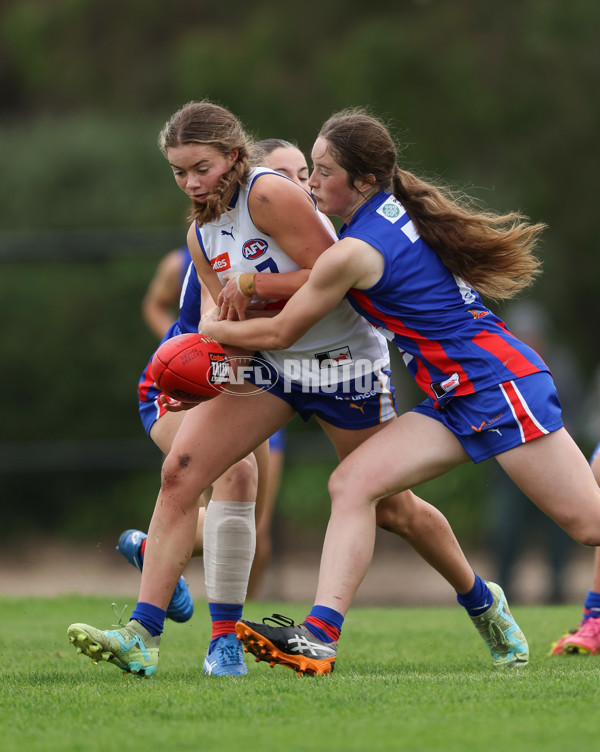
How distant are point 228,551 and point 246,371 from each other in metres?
0.69

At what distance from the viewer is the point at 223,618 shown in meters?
4.22

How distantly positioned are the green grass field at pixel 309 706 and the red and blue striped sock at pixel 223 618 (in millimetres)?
178

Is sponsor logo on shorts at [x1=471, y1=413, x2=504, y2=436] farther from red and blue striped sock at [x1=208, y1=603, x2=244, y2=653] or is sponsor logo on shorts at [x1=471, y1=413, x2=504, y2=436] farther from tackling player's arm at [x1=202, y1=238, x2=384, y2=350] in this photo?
red and blue striped sock at [x1=208, y1=603, x2=244, y2=653]

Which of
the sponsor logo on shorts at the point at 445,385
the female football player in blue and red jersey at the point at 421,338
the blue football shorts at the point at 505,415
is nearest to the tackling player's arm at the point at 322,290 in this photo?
the female football player in blue and red jersey at the point at 421,338

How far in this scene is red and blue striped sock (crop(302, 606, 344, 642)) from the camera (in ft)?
12.2

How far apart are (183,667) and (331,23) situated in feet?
34.1

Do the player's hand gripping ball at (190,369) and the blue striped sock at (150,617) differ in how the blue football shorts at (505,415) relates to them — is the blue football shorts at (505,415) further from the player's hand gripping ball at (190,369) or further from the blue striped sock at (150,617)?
the blue striped sock at (150,617)

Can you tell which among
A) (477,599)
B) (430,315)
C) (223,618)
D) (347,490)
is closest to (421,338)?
(430,315)

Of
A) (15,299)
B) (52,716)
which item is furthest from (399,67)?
(52,716)

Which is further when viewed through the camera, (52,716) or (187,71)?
(187,71)

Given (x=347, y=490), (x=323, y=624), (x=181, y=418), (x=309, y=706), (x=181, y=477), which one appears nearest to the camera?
(x=309, y=706)

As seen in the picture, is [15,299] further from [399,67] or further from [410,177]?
[410,177]

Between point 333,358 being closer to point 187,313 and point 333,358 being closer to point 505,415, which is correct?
point 505,415

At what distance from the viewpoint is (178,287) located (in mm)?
7316
